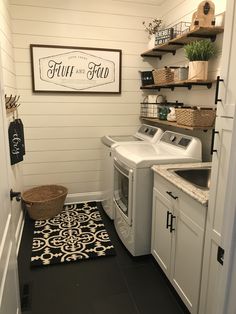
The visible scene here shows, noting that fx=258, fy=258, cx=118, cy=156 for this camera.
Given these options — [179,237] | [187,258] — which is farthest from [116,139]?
[187,258]

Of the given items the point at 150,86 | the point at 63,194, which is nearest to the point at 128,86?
the point at 150,86

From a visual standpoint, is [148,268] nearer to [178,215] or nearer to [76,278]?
[76,278]

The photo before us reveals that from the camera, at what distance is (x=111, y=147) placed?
291 centimetres

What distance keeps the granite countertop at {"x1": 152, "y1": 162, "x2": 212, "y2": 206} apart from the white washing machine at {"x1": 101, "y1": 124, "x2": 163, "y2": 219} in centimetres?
84

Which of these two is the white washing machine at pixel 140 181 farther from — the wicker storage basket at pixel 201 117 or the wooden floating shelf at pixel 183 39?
the wooden floating shelf at pixel 183 39

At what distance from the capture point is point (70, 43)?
3186 mm

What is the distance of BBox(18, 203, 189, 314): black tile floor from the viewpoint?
6.16ft

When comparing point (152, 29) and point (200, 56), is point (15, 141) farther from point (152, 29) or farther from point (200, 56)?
point (152, 29)

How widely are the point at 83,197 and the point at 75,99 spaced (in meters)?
1.35

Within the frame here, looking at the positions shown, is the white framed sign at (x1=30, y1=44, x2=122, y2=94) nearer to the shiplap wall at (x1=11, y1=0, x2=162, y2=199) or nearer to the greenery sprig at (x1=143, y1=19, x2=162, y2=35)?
the shiplap wall at (x1=11, y1=0, x2=162, y2=199)

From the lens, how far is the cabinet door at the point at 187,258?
1.60 metres

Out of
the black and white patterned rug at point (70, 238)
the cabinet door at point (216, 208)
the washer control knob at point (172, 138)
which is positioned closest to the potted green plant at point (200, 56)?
the washer control knob at point (172, 138)

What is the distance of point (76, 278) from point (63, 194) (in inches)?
47.5

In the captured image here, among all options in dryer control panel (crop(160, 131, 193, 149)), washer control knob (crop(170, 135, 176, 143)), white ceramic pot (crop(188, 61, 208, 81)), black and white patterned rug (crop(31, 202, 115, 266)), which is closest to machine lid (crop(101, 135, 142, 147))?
dryer control panel (crop(160, 131, 193, 149))
